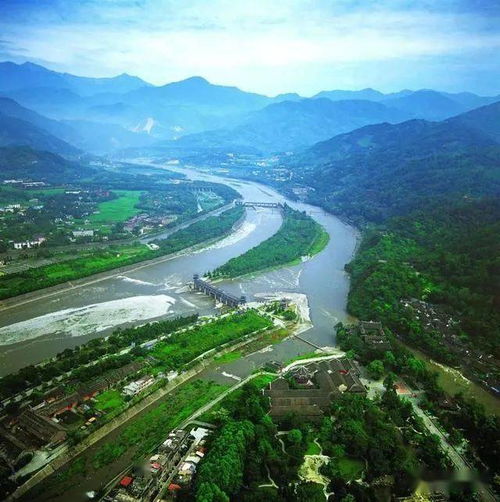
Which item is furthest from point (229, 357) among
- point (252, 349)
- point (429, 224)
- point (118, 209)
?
point (118, 209)

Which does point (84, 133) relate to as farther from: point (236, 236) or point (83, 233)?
point (236, 236)

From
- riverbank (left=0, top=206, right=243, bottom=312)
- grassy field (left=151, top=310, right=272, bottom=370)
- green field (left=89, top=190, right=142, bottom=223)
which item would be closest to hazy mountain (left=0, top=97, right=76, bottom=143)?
green field (left=89, top=190, right=142, bottom=223)

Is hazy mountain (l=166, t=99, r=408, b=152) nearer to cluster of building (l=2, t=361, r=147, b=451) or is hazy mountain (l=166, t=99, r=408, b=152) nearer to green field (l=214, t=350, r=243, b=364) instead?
green field (l=214, t=350, r=243, b=364)

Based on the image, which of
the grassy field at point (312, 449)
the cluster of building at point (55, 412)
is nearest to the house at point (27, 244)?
the cluster of building at point (55, 412)

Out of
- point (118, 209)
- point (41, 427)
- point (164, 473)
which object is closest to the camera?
point (164, 473)

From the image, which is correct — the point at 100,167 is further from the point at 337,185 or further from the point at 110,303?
the point at 110,303
